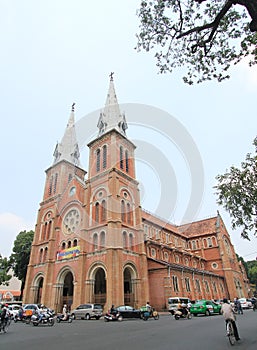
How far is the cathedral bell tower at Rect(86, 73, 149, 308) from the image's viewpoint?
85.1ft

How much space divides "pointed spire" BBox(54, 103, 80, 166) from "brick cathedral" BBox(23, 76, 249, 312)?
0.25 m

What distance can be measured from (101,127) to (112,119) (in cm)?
227

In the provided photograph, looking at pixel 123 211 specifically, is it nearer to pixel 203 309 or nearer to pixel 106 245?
pixel 106 245

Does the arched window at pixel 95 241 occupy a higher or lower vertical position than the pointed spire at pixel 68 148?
lower

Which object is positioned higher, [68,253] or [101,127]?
[101,127]

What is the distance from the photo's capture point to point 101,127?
40.0 m

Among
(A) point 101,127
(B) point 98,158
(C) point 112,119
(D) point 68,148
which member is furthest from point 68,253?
(D) point 68,148

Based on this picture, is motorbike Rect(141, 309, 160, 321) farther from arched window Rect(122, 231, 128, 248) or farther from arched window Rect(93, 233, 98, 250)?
arched window Rect(93, 233, 98, 250)

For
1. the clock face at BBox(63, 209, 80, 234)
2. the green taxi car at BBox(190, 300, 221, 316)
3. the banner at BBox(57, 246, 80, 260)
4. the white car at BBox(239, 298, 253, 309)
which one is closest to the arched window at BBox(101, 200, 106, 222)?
the clock face at BBox(63, 209, 80, 234)

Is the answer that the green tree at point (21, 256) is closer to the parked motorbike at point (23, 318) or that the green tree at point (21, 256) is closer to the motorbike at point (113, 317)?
the parked motorbike at point (23, 318)

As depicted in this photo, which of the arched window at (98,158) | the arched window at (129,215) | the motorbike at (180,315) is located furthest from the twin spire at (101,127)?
the motorbike at (180,315)

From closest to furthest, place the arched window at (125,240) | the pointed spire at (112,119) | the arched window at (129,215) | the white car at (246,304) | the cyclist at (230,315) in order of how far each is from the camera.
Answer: the cyclist at (230,315), the arched window at (125,240), the arched window at (129,215), the white car at (246,304), the pointed spire at (112,119)

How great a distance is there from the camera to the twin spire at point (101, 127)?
129ft

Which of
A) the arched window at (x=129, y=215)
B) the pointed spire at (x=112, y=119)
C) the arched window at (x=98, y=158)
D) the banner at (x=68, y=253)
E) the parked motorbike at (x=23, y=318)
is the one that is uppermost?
the pointed spire at (x=112, y=119)
